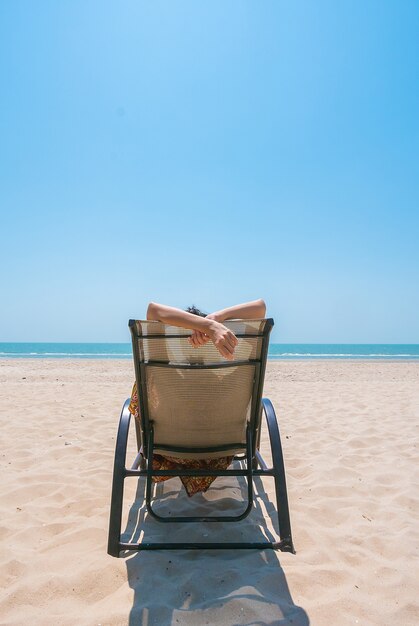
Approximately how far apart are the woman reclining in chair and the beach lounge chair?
0.08 meters

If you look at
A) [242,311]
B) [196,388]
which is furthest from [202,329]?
[242,311]

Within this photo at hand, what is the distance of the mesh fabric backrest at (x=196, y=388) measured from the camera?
2.19 metres

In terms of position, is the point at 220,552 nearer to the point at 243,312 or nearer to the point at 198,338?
the point at 198,338

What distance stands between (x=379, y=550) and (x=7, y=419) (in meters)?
4.95

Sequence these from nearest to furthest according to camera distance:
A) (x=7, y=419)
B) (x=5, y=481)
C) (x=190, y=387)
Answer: (x=190, y=387) → (x=5, y=481) → (x=7, y=419)

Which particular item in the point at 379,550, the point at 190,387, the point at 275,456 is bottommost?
the point at 379,550

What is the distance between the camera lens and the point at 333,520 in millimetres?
2771

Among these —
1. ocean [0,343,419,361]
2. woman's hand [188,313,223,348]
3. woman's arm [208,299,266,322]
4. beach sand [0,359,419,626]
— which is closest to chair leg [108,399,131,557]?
beach sand [0,359,419,626]

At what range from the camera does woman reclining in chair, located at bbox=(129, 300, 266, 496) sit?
2.04m

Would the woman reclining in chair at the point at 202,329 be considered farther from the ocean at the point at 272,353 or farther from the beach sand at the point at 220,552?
the ocean at the point at 272,353

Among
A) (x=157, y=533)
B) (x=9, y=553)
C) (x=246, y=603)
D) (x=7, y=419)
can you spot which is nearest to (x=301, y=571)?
(x=246, y=603)

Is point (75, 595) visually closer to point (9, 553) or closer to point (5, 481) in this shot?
point (9, 553)

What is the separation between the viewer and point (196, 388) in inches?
89.5

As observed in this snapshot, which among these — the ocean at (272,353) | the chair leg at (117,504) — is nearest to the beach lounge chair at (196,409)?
the chair leg at (117,504)
